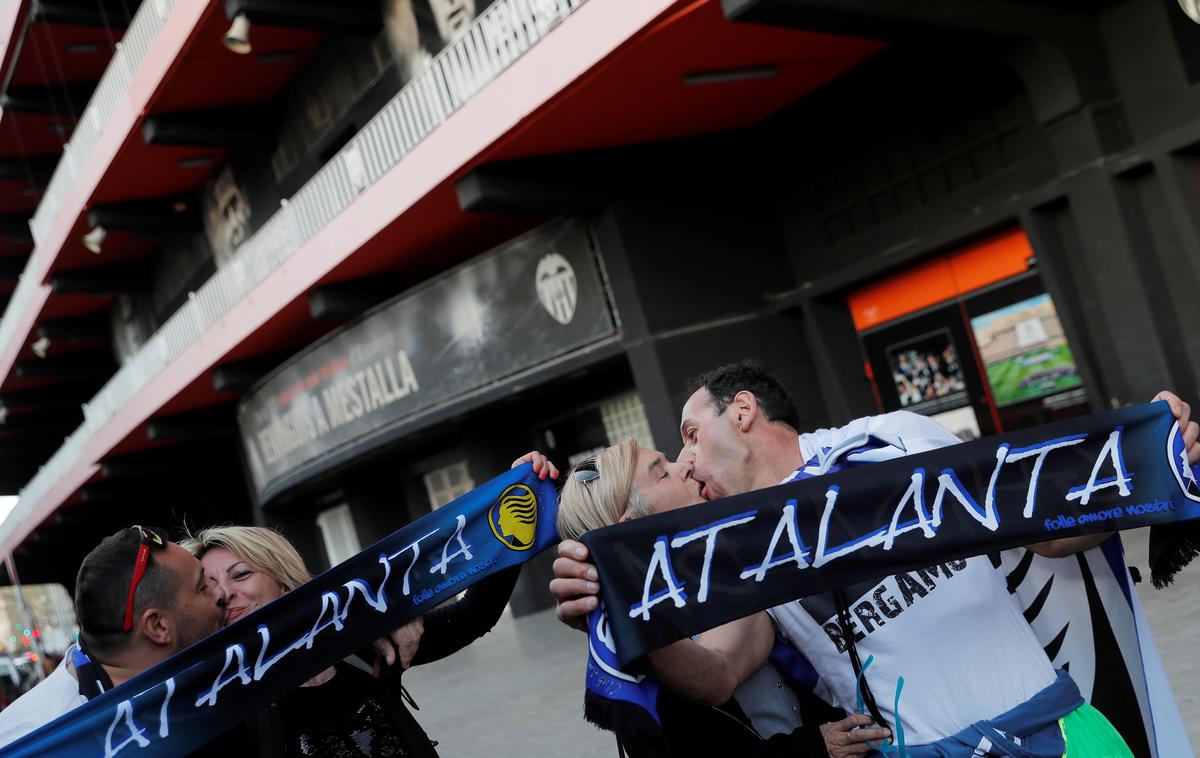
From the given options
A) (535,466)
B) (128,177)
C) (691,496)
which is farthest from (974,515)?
(128,177)

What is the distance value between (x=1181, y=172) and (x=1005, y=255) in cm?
217

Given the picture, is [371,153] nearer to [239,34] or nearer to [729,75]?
[239,34]

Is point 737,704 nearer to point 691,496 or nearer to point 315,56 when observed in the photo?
point 691,496

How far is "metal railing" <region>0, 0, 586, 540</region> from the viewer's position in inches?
457

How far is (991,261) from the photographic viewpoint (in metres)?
12.0

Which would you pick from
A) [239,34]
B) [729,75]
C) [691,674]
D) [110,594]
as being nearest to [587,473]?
[691,674]

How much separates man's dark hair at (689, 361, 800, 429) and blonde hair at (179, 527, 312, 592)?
151 cm

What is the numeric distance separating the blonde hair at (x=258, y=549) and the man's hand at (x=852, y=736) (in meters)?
1.83

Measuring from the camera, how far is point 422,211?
13859 millimetres

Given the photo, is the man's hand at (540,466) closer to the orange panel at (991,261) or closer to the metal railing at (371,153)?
the metal railing at (371,153)

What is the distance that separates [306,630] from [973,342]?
10.3 m

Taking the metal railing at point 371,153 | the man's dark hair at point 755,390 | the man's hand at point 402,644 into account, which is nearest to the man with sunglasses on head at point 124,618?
the man's hand at point 402,644

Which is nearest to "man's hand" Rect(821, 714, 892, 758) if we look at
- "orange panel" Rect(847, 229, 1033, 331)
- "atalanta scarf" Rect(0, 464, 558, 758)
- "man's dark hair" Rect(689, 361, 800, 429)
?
"man's dark hair" Rect(689, 361, 800, 429)

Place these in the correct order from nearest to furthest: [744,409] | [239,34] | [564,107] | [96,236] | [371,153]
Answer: [744,409] → [564,107] → [371,153] → [239,34] → [96,236]
